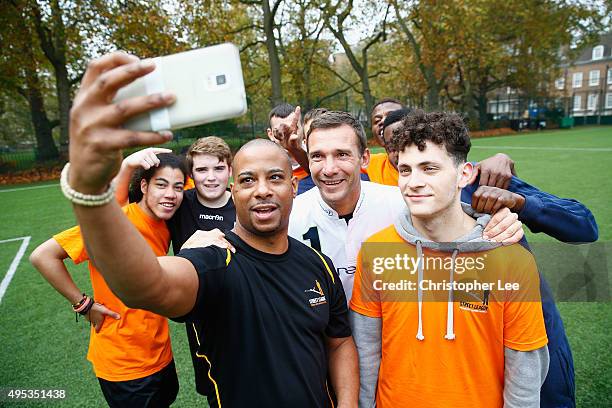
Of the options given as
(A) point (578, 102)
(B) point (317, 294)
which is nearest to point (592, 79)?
(A) point (578, 102)

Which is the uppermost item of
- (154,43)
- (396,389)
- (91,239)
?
(154,43)

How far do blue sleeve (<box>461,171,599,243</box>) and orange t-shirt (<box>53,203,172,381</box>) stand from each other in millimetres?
2092

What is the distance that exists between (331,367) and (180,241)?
5.37ft

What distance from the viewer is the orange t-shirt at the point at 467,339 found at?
5.64 ft

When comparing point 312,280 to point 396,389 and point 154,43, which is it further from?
point 154,43

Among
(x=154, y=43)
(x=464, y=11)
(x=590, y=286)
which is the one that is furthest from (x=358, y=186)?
(x=464, y=11)

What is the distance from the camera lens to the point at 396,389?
72.7 inches

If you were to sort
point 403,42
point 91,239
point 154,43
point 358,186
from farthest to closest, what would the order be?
1. point 403,42
2. point 154,43
3. point 358,186
4. point 91,239

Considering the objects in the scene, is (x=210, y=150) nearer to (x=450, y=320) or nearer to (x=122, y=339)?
(x=122, y=339)

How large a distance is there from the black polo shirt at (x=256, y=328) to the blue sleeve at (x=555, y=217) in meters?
1.11

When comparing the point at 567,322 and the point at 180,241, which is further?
the point at 567,322

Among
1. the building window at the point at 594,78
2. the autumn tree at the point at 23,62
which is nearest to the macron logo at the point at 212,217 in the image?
the autumn tree at the point at 23,62

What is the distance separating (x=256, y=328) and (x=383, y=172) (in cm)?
265

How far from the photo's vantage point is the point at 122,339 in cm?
255
